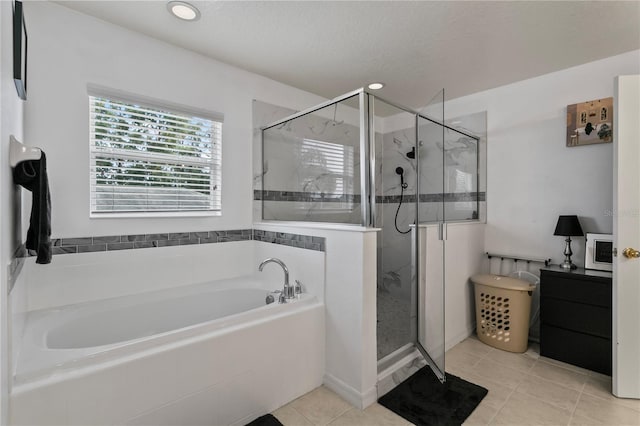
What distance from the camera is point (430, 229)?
2273 millimetres

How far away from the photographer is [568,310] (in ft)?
7.59

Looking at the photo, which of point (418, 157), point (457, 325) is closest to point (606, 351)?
point (457, 325)

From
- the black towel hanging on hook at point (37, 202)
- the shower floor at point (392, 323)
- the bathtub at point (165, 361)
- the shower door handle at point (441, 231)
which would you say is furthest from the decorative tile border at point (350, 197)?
the black towel hanging on hook at point (37, 202)

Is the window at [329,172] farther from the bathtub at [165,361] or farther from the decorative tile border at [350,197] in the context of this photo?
the bathtub at [165,361]

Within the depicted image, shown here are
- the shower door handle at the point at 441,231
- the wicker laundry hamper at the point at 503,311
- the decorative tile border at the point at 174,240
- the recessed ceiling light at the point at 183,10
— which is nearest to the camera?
the recessed ceiling light at the point at 183,10

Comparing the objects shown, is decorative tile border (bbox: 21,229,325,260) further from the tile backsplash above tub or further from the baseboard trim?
the baseboard trim

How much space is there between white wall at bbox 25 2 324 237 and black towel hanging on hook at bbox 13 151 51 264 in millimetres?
695

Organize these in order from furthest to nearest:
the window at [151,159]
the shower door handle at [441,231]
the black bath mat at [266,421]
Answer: the shower door handle at [441,231] → the window at [151,159] → the black bath mat at [266,421]

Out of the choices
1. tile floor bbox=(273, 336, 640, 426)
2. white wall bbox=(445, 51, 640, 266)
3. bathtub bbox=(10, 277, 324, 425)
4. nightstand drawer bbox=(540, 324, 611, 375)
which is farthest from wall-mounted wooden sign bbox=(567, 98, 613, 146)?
bathtub bbox=(10, 277, 324, 425)

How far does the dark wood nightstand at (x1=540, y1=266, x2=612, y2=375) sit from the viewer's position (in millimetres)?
2166

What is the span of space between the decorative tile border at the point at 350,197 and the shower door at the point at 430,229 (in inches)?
0.9

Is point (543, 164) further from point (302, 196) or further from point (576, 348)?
point (302, 196)

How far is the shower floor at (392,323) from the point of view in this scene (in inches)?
81.5

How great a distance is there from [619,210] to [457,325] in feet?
4.80
